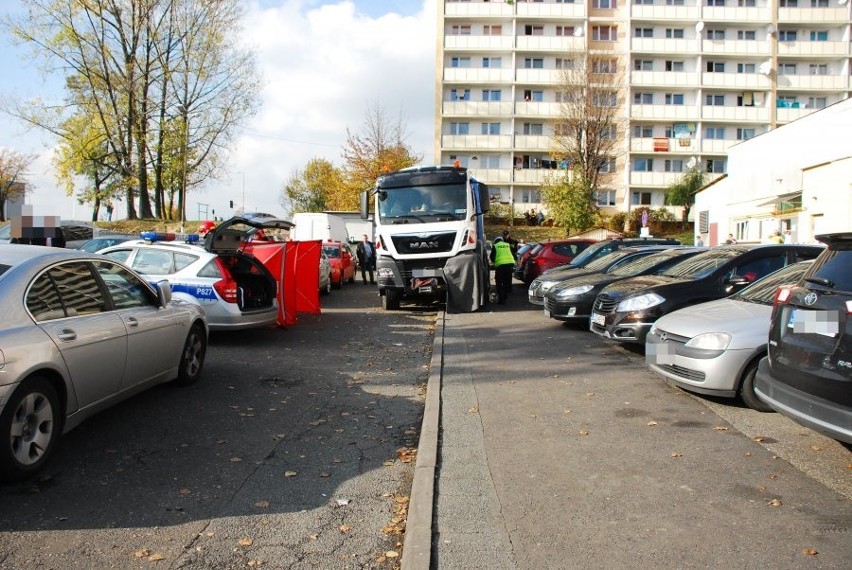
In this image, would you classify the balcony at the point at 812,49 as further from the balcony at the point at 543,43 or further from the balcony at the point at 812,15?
the balcony at the point at 543,43

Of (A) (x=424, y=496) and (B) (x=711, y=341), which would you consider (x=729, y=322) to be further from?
(A) (x=424, y=496)

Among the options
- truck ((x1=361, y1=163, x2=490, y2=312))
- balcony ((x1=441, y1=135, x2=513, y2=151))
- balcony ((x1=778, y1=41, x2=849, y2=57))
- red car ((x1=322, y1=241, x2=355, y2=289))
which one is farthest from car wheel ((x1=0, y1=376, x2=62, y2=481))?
balcony ((x1=778, y1=41, x2=849, y2=57))

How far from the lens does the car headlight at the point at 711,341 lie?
21.1 ft

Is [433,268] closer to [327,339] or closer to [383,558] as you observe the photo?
[327,339]

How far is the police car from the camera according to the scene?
991 cm

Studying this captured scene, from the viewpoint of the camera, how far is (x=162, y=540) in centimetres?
381

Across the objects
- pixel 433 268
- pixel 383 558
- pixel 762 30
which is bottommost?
pixel 383 558

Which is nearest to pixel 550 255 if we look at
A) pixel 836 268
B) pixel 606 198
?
pixel 836 268

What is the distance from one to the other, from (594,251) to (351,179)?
38.3 m

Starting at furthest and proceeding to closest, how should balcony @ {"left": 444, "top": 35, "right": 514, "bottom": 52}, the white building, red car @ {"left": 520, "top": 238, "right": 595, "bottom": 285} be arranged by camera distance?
balcony @ {"left": 444, "top": 35, "right": 514, "bottom": 52} → the white building → red car @ {"left": 520, "top": 238, "right": 595, "bottom": 285}

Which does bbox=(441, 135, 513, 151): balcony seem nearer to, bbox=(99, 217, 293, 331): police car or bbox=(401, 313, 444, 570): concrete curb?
bbox=(99, 217, 293, 331): police car

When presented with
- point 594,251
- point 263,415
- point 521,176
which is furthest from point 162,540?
point 521,176

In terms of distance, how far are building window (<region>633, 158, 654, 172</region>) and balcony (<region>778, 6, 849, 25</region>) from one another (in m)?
15.5

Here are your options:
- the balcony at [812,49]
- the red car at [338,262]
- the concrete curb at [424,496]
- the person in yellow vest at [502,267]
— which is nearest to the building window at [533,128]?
the balcony at [812,49]
